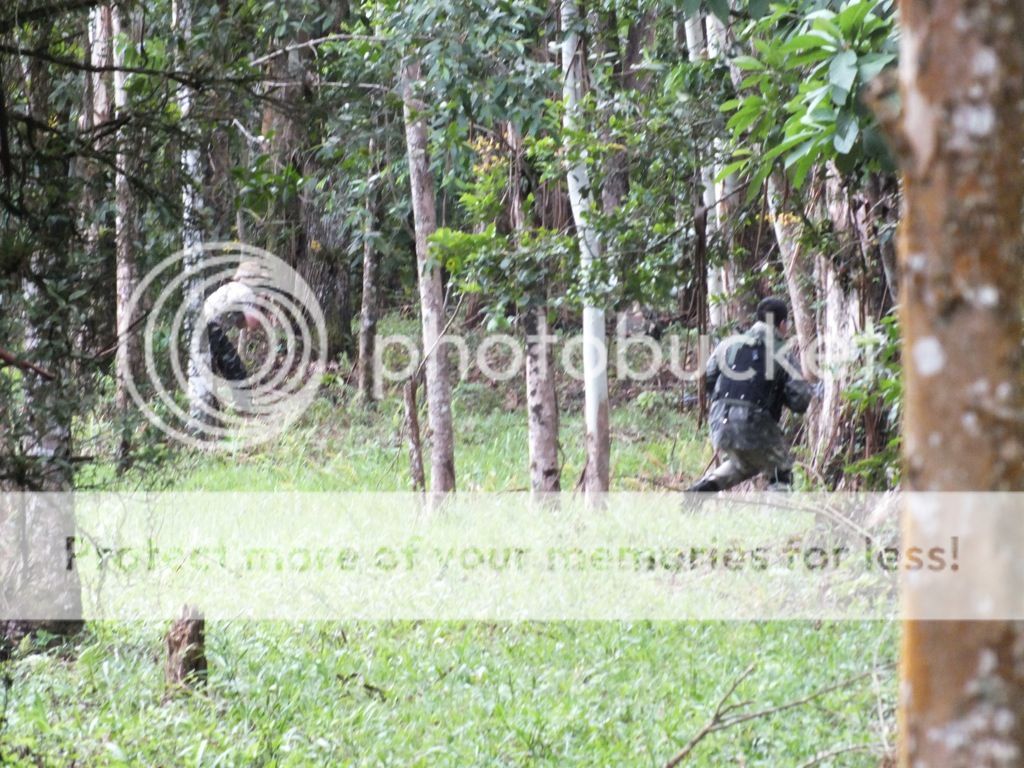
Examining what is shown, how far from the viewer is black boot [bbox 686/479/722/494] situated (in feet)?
33.1

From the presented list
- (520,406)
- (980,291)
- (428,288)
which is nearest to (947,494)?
(980,291)

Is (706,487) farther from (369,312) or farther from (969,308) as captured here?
(969,308)

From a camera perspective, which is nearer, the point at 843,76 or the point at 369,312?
the point at 843,76

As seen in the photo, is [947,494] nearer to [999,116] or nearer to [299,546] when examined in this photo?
[999,116]

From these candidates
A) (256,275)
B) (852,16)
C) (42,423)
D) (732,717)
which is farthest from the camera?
(256,275)

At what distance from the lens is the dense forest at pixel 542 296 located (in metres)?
2.06

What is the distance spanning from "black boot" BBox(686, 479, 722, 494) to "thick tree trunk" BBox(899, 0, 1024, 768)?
8056 mm

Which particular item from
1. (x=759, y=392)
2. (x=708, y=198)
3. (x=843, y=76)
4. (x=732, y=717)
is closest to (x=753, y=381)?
(x=759, y=392)

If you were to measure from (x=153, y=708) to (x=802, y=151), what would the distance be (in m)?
3.76

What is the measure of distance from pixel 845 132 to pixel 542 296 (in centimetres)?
463

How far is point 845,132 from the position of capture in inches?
181

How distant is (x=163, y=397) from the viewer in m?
6.37

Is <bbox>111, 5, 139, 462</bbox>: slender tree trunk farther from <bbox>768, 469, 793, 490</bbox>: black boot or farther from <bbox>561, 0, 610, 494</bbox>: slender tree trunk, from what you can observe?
<bbox>768, 469, 793, 490</bbox>: black boot

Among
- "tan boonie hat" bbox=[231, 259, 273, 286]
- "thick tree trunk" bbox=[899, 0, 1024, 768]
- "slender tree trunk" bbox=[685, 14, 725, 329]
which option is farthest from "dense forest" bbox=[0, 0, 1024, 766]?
"tan boonie hat" bbox=[231, 259, 273, 286]
